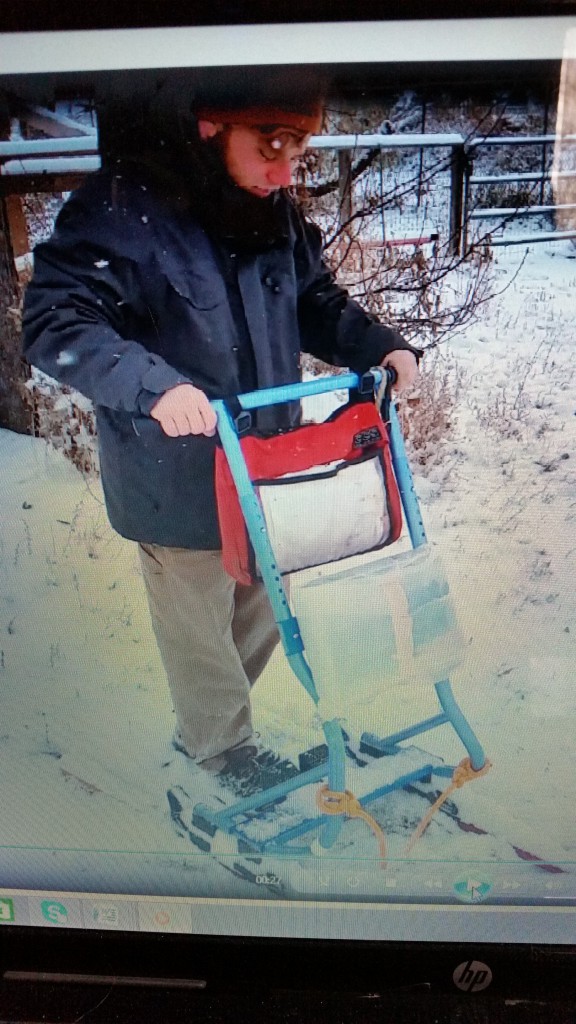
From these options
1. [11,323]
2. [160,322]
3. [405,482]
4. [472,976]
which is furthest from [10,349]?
[472,976]

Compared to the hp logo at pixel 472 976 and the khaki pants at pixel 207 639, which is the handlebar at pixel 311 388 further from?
the hp logo at pixel 472 976

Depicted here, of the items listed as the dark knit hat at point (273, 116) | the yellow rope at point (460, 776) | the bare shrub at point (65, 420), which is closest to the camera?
the dark knit hat at point (273, 116)

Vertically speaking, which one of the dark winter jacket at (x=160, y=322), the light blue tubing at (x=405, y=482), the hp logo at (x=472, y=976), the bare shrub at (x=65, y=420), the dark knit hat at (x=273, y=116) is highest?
the dark knit hat at (x=273, y=116)

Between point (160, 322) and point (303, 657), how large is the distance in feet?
1.57

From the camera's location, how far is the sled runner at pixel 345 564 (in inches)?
37.1

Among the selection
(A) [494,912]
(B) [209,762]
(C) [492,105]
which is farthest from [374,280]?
(A) [494,912]

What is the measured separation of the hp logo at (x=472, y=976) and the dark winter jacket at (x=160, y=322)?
Answer: 0.77 metres

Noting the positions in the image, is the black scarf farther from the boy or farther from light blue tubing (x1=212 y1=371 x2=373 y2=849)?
light blue tubing (x1=212 y1=371 x2=373 y2=849)

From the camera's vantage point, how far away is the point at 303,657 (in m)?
0.99

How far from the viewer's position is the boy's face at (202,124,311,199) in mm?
811

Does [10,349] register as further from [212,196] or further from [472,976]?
[472,976]

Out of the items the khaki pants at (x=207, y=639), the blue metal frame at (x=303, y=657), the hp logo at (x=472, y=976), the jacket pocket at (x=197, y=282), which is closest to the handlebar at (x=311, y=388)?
the blue metal frame at (x=303, y=657)

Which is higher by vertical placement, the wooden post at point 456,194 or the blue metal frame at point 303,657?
the wooden post at point 456,194

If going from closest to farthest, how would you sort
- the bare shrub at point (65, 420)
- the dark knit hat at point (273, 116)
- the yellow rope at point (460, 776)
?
the dark knit hat at point (273, 116) < the bare shrub at point (65, 420) < the yellow rope at point (460, 776)
